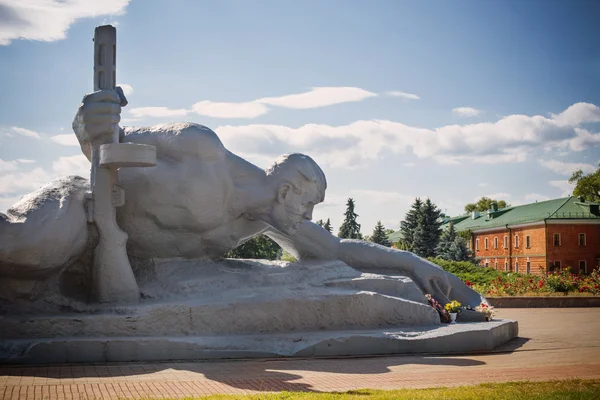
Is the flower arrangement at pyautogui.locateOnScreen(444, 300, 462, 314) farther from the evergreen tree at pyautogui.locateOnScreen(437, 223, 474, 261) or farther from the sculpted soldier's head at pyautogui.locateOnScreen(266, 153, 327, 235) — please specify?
the evergreen tree at pyautogui.locateOnScreen(437, 223, 474, 261)

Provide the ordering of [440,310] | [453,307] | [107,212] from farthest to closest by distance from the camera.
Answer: [453,307], [440,310], [107,212]

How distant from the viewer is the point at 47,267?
8.32 meters

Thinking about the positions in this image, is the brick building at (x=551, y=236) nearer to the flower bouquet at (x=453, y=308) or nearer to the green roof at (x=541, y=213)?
the green roof at (x=541, y=213)

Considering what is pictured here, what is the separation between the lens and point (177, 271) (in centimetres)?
938

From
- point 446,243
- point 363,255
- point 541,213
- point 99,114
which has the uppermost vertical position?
point 541,213

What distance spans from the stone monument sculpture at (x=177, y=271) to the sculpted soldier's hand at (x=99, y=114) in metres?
0.02

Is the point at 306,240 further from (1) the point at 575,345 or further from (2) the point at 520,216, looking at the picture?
(2) the point at 520,216

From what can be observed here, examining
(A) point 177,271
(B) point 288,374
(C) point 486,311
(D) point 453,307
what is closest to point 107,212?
(A) point 177,271

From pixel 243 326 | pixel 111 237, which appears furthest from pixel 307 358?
pixel 111 237

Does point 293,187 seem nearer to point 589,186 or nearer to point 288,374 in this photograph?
point 288,374

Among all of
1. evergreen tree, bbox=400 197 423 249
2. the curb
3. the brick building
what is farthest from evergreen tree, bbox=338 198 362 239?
the curb

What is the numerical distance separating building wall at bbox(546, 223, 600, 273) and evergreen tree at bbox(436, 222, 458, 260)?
8.86 meters

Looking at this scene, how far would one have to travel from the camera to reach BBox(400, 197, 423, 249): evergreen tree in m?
35.6

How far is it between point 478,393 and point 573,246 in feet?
126
